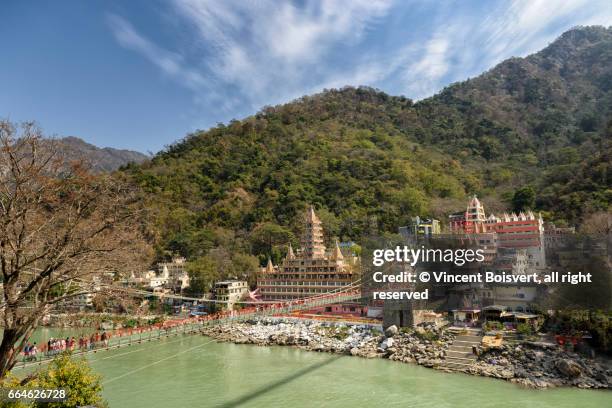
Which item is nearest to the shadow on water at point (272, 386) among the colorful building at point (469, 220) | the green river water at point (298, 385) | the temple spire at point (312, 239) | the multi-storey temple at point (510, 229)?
the green river water at point (298, 385)

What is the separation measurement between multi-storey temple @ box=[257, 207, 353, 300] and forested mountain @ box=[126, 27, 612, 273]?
3810 mm

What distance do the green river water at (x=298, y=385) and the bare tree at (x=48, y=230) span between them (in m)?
5.43

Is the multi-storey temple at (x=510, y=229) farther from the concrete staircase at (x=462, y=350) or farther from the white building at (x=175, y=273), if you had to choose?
the white building at (x=175, y=273)

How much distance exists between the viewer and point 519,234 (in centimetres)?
2481

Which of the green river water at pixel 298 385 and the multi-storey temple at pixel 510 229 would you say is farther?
the multi-storey temple at pixel 510 229

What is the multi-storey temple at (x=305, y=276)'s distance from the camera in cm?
2194

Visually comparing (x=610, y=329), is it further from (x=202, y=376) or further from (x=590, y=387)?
(x=202, y=376)

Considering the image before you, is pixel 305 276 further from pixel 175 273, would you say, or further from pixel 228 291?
pixel 175 273

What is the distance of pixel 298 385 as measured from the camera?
10.4m

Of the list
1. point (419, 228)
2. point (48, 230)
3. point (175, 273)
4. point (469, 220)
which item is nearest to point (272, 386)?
point (48, 230)

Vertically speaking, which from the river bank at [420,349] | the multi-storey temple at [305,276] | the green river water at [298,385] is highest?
the multi-storey temple at [305,276]

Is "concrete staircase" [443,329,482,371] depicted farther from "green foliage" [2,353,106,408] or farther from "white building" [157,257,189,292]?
"white building" [157,257,189,292]

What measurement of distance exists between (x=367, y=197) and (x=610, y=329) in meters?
22.5

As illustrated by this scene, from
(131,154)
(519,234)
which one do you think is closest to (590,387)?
(519,234)
